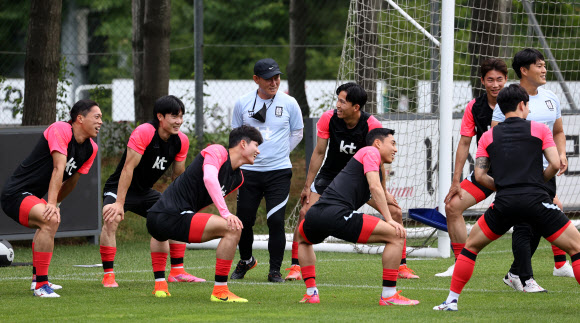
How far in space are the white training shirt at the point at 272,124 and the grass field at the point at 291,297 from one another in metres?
1.24

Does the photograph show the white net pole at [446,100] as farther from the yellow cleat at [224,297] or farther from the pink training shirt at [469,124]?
the yellow cleat at [224,297]

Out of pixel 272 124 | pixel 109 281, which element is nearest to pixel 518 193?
pixel 272 124

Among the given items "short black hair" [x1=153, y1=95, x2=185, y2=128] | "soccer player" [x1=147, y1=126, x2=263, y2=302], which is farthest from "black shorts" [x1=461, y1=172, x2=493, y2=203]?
"short black hair" [x1=153, y1=95, x2=185, y2=128]

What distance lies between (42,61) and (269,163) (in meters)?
6.05

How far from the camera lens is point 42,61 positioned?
547 inches

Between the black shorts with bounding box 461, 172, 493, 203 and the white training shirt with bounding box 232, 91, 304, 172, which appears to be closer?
the black shorts with bounding box 461, 172, 493, 203

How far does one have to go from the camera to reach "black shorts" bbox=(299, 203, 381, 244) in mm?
7082

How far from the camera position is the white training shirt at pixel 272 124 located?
30.6 feet

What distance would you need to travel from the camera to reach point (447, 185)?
10883 mm

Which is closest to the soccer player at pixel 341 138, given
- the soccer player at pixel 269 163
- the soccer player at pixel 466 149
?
the soccer player at pixel 269 163

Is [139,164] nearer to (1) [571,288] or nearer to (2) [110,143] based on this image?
(1) [571,288]

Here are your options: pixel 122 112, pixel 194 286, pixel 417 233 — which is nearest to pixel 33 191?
pixel 194 286

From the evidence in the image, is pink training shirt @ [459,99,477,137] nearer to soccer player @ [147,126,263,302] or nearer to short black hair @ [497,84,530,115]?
short black hair @ [497,84,530,115]

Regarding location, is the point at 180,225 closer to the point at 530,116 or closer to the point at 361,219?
the point at 361,219
